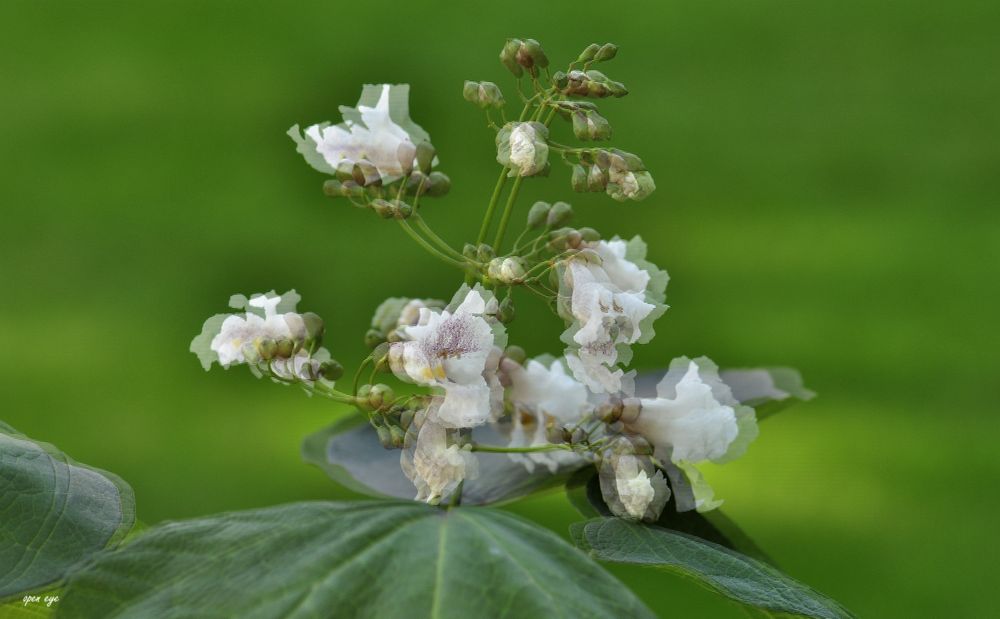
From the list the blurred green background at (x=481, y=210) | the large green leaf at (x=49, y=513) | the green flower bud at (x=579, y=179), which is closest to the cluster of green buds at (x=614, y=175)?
the green flower bud at (x=579, y=179)

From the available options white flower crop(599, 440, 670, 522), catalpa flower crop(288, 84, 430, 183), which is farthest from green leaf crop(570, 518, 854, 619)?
catalpa flower crop(288, 84, 430, 183)

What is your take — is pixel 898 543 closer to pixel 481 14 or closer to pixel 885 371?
pixel 885 371

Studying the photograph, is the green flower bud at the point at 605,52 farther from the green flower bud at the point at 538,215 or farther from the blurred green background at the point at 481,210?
the blurred green background at the point at 481,210

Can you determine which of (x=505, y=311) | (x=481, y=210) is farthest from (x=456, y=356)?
(x=481, y=210)

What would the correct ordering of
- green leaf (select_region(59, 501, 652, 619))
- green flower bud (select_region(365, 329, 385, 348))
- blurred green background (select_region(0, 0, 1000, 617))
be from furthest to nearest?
blurred green background (select_region(0, 0, 1000, 617))
green flower bud (select_region(365, 329, 385, 348))
green leaf (select_region(59, 501, 652, 619))

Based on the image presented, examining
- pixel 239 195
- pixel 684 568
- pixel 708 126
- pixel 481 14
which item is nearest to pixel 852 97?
pixel 708 126

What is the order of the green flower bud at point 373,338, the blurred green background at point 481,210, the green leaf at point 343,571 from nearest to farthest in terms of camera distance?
the green leaf at point 343,571 → the green flower bud at point 373,338 → the blurred green background at point 481,210

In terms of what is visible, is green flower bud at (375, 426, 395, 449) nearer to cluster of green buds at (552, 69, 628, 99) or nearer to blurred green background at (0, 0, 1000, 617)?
cluster of green buds at (552, 69, 628, 99)
